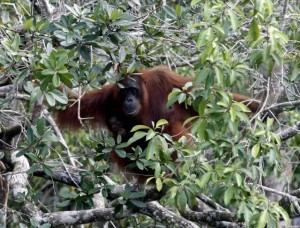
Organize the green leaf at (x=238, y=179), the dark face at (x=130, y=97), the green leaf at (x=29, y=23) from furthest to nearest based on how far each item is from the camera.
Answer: the dark face at (x=130, y=97) < the green leaf at (x=29, y=23) < the green leaf at (x=238, y=179)

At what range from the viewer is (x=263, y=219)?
361 centimetres

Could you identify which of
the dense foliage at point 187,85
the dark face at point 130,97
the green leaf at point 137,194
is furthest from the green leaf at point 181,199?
the dark face at point 130,97

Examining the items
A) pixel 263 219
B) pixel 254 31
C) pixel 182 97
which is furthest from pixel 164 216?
pixel 254 31

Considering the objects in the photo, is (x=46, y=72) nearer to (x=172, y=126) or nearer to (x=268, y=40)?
(x=268, y=40)

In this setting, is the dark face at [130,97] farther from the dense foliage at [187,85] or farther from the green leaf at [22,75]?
the green leaf at [22,75]

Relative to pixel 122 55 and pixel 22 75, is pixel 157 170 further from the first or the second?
pixel 22 75

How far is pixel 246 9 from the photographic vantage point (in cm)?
542

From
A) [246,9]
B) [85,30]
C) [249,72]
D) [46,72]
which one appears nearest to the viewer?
[46,72]

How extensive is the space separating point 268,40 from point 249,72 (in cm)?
121

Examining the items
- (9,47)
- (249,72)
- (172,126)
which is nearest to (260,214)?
(249,72)

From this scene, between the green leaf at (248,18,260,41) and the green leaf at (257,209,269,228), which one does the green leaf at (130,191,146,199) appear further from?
the green leaf at (248,18,260,41)

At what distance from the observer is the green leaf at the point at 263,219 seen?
3.58 metres

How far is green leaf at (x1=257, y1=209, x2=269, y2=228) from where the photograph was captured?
3.58m

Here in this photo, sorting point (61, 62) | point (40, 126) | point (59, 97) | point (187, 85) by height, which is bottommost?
point (40, 126)
